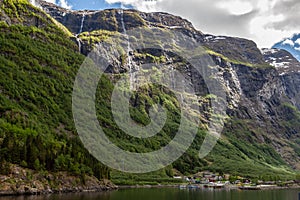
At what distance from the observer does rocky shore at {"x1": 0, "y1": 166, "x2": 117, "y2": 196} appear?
355ft

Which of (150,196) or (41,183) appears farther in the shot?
(150,196)

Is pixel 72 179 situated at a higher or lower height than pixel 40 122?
lower

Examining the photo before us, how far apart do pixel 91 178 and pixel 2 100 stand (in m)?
67.6

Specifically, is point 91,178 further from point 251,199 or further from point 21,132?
point 251,199

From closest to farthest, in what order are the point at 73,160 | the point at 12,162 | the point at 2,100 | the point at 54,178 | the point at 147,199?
the point at 147,199 → the point at 12,162 → the point at 54,178 → the point at 73,160 → the point at 2,100

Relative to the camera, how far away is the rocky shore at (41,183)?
4254 inches

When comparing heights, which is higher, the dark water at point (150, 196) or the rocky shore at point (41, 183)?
the rocky shore at point (41, 183)

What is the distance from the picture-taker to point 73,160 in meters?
140

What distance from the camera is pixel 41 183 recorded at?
120m

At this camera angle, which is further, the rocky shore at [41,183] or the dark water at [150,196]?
the rocky shore at [41,183]

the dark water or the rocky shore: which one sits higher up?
the rocky shore

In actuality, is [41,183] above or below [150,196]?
above

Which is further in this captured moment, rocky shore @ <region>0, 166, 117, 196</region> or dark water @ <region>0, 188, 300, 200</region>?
rocky shore @ <region>0, 166, 117, 196</region>

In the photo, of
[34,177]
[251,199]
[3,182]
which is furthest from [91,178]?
[251,199]
